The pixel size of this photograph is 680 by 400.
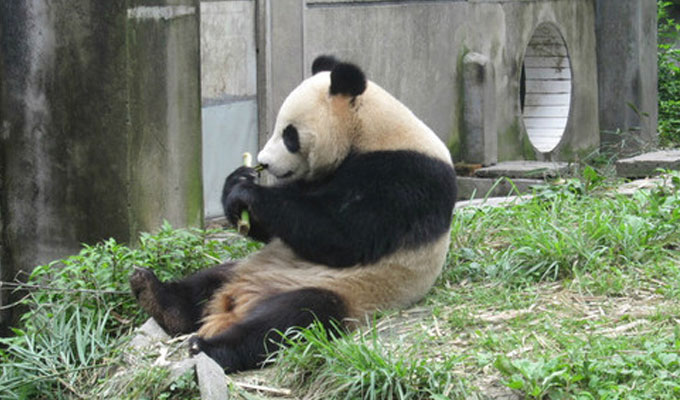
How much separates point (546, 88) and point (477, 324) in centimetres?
741

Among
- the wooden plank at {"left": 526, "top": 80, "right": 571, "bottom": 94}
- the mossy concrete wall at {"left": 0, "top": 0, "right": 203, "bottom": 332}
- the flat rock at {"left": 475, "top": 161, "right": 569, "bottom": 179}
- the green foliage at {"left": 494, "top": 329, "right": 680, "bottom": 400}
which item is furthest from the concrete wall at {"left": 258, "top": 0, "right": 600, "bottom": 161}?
the green foliage at {"left": 494, "top": 329, "right": 680, "bottom": 400}

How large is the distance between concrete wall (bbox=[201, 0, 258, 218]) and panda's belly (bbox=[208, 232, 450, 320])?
10.7 ft

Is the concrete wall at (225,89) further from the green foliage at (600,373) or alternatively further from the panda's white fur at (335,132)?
the green foliage at (600,373)

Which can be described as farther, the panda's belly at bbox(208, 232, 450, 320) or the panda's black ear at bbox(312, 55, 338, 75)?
the panda's black ear at bbox(312, 55, 338, 75)

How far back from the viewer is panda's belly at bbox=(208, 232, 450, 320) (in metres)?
4.56

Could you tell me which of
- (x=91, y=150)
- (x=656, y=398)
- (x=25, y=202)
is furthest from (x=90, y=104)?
A: (x=656, y=398)

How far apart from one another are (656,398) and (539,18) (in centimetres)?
743

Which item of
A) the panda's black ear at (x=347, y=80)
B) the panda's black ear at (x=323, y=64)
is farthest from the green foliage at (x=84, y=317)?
the panda's black ear at (x=347, y=80)

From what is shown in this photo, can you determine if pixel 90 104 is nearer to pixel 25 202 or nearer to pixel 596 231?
pixel 25 202

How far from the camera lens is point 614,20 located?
36.8 ft

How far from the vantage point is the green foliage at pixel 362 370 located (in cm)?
369

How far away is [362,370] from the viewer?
3.76 meters

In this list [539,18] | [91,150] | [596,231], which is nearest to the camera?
[596,231]

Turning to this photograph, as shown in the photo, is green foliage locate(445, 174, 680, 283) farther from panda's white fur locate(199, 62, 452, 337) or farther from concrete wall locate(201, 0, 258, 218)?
concrete wall locate(201, 0, 258, 218)
